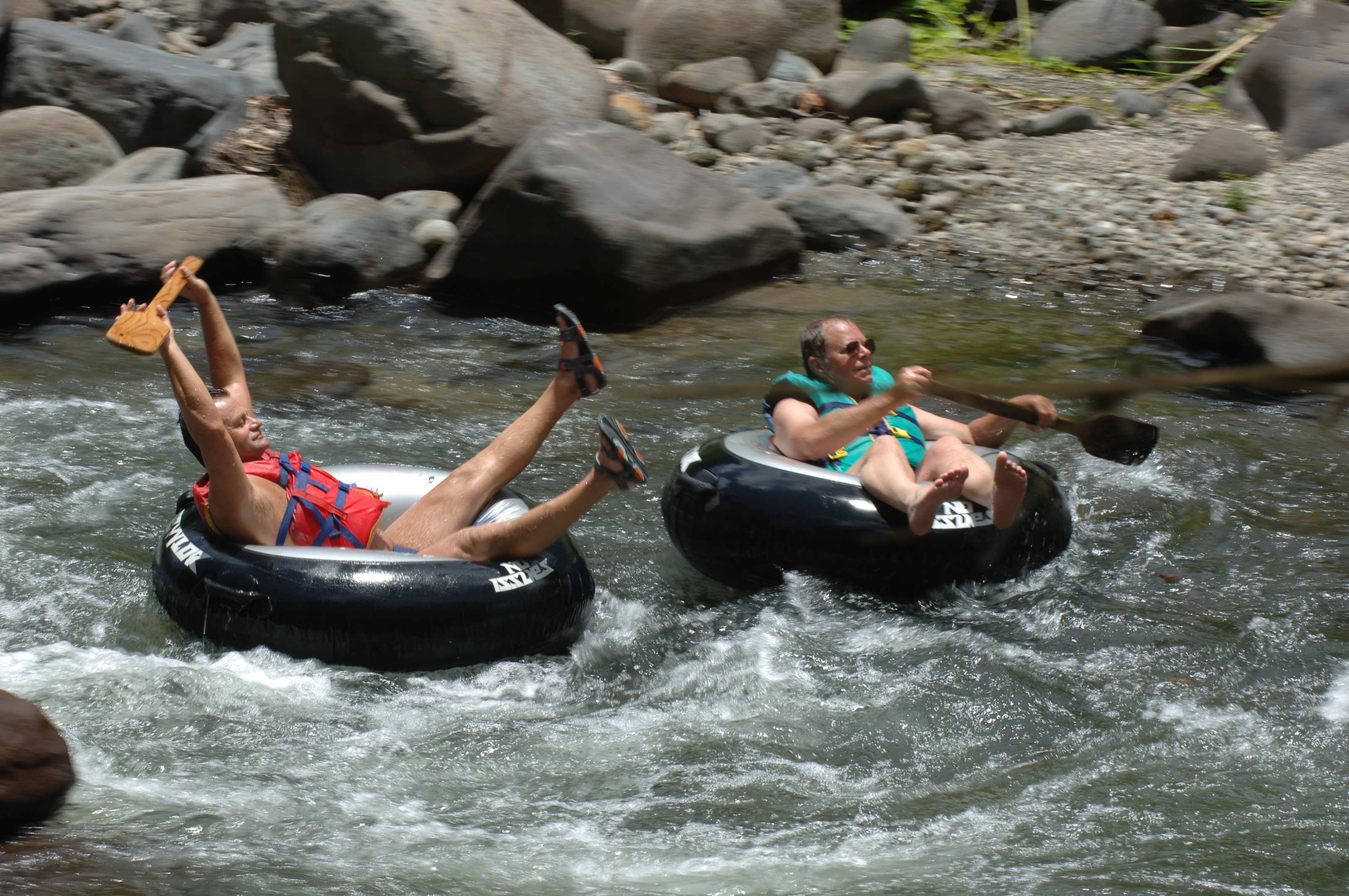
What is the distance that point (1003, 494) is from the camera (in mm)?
4203

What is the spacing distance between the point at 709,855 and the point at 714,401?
12.5ft

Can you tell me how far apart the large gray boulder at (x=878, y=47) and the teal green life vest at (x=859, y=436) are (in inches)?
324

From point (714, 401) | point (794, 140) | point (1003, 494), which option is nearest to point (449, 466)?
point (714, 401)

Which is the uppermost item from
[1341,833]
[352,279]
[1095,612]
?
[1341,833]

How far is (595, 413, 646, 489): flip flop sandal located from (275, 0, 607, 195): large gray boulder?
233 inches

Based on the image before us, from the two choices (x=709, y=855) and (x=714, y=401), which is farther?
(x=714, y=401)

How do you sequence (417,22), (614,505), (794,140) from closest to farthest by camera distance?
(614,505), (417,22), (794,140)

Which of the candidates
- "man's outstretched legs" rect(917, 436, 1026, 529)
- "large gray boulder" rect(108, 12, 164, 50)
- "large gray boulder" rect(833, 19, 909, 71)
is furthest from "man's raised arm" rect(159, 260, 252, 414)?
"large gray boulder" rect(833, 19, 909, 71)

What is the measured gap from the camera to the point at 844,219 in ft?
31.0

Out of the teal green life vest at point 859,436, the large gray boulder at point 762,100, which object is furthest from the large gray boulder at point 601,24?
the teal green life vest at point 859,436

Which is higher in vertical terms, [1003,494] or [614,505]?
[1003,494]

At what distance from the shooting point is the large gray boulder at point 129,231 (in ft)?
25.3

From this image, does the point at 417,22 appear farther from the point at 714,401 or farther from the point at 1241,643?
the point at 1241,643

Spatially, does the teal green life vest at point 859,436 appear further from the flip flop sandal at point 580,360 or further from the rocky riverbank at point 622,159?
the rocky riverbank at point 622,159
